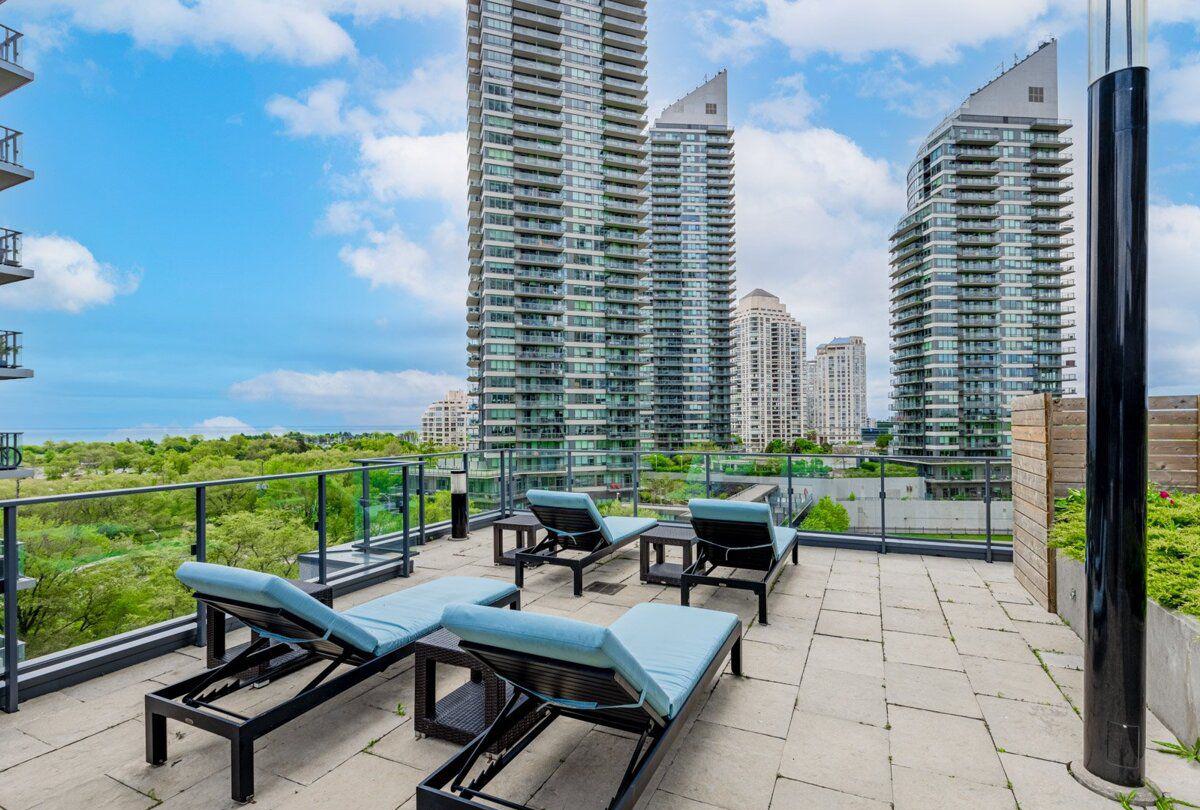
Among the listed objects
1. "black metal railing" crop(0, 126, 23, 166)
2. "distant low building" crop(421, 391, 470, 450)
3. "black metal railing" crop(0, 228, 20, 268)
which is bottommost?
"distant low building" crop(421, 391, 470, 450)

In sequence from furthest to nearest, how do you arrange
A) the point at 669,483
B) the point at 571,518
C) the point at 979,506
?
the point at 669,483 < the point at 979,506 < the point at 571,518

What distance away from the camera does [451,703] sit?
9.09 ft

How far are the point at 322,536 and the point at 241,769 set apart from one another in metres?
2.64

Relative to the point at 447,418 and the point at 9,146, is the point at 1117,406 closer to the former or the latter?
the point at 9,146

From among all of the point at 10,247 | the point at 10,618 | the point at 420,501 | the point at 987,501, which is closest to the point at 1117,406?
the point at 987,501

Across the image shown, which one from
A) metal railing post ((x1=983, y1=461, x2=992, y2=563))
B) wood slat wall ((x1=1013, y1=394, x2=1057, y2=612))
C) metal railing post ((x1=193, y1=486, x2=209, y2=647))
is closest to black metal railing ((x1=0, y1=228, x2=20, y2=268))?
metal railing post ((x1=193, y1=486, x2=209, y2=647))

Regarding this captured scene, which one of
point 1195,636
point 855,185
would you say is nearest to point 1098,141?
point 1195,636

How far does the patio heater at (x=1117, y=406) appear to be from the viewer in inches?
85.5

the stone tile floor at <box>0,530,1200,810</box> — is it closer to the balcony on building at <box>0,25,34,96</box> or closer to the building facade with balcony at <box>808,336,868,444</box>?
the balcony on building at <box>0,25,34,96</box>

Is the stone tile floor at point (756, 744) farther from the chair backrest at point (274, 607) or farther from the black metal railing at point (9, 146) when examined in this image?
the black metal railing at point (9, 146)

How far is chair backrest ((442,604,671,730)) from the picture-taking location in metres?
1.83

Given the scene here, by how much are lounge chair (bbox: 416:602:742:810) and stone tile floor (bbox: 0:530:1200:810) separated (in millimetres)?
269

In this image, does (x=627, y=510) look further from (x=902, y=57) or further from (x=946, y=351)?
(x=946, y=351)

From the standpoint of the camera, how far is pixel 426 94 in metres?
50.8
